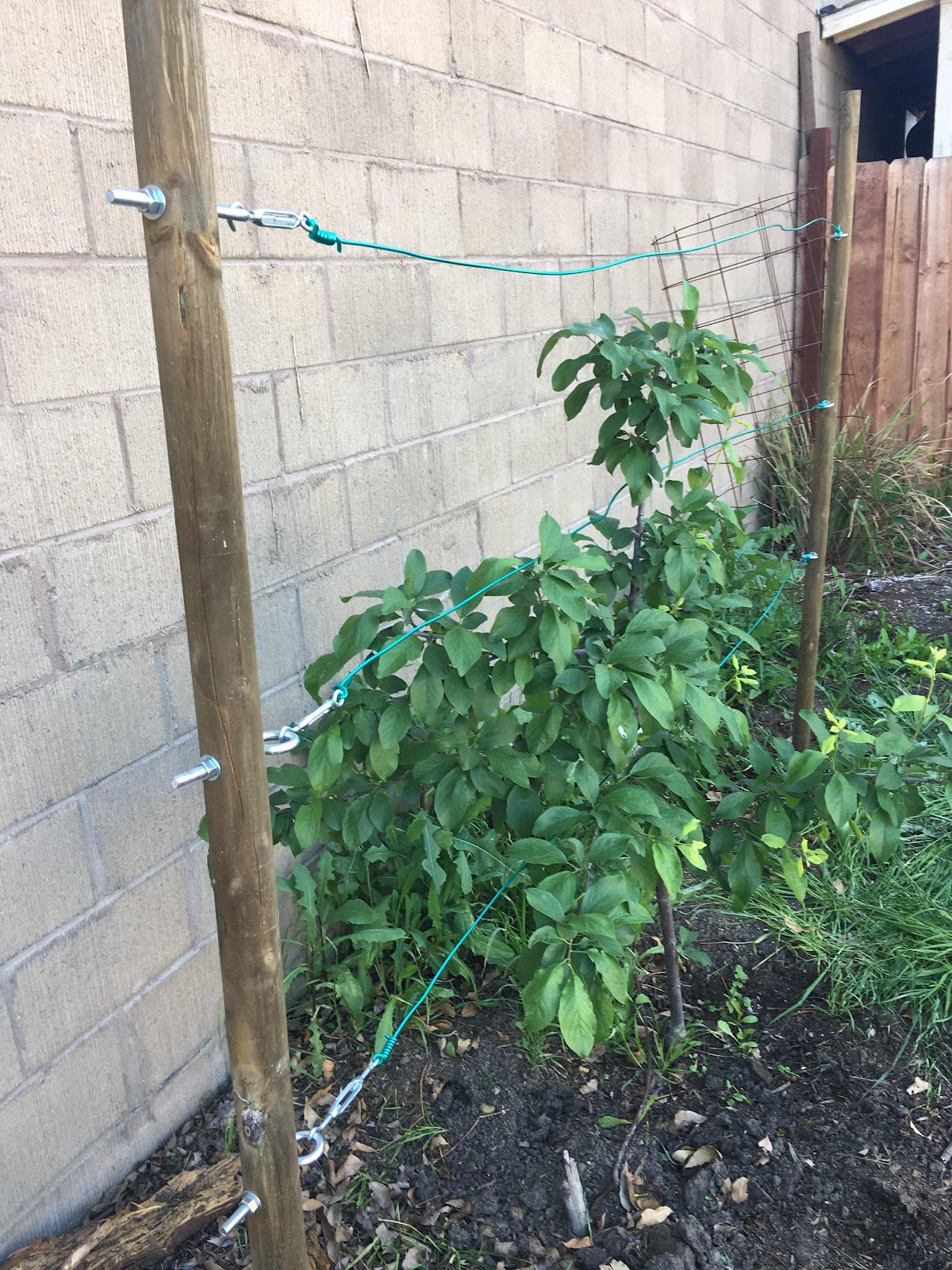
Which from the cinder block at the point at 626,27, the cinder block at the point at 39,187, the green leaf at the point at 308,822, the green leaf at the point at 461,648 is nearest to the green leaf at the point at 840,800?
the green leaf at the point at 461,648

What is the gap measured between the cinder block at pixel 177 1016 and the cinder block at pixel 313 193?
1.52 metres

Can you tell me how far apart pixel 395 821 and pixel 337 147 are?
62.7 inches

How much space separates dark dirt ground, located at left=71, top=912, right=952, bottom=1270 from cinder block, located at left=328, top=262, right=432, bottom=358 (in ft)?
5.27

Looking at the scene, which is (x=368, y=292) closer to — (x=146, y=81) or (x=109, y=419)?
(x=109, y=419)

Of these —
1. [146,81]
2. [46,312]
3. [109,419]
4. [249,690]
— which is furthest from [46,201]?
[249,690]

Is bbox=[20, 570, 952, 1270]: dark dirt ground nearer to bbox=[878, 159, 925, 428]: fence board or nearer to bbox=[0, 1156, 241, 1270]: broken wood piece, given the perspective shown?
bbox=[0, 1156, 241, 1270]: broken wood piece

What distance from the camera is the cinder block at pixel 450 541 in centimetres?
281

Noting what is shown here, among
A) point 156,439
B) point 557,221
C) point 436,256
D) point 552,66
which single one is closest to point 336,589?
point 156,439

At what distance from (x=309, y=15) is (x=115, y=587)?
1350 millimetres

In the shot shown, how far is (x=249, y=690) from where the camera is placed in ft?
3.78

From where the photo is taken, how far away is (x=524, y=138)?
316cm

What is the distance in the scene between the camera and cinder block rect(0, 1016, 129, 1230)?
1716 millimetres

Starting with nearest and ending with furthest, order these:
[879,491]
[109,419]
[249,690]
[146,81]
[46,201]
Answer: [146,81], [249,690], [46,201], [109,419], [879,491]

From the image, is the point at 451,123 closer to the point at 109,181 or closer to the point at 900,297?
the point at 109,181
